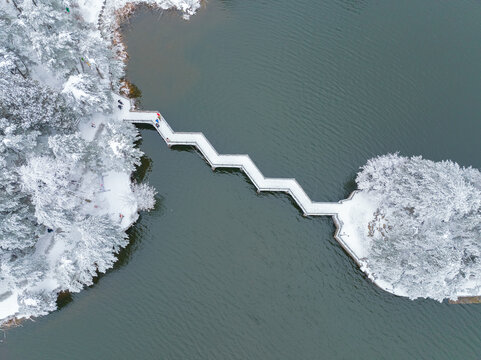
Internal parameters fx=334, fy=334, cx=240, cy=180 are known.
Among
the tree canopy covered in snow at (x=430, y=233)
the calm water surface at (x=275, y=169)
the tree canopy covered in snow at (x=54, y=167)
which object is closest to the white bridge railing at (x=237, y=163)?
the calm water surface at (x=275, y=169)

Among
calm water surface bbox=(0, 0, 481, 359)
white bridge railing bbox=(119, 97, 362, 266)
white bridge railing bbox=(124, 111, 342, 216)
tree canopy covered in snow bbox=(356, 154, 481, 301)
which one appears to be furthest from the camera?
white bridge railing bbox=(124, 111, 342, 216)

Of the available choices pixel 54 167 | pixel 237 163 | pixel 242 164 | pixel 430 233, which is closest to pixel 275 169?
pixel 242 164

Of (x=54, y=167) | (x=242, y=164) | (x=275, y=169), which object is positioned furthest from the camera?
(x=275, y=169)

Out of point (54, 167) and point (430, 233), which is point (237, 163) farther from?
point (430, 233)

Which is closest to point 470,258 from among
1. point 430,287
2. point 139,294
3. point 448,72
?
point 430,287

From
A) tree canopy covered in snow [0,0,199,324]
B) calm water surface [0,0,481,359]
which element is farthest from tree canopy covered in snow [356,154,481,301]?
tree canopy covered in snow [0,0,199,324]

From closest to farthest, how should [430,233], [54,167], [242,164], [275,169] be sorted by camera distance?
[54,167] < [430,233] < [242,164] < [275,169]

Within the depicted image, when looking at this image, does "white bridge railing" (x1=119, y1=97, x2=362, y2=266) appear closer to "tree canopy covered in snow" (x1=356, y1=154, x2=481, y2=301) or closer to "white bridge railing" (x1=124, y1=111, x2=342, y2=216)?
"white bridge railing" (x1=124, y1=111, x2=342, y2=216)
